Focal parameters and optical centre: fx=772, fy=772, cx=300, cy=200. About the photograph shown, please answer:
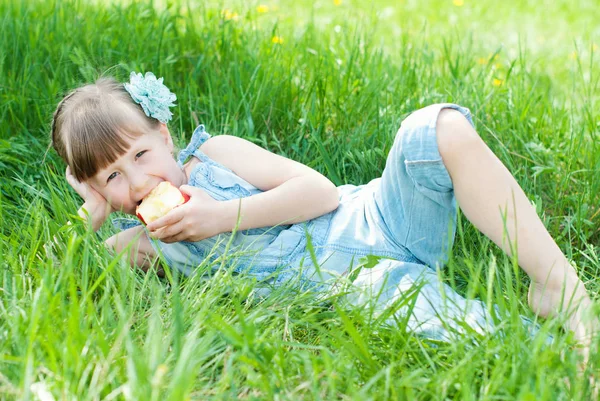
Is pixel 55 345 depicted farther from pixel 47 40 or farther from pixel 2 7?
pixel 2 7

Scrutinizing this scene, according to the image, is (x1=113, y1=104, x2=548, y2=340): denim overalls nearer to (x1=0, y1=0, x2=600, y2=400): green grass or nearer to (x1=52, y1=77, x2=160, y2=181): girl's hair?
(x1=0, y1=0, x2=600, y2=400): green grass

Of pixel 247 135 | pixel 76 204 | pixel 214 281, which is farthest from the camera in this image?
pixel 247 135

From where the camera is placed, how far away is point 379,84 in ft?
9.30

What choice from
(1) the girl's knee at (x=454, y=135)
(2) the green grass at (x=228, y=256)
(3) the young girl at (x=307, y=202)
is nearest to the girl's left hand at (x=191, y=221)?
(3) the young girl at (x=307, y=202)

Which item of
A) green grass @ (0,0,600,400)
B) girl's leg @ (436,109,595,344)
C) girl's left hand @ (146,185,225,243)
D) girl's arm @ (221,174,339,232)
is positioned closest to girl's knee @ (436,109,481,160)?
girl's leg @ (436,109,595,344)

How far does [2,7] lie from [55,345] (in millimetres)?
2271

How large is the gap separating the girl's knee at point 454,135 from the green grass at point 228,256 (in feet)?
0.94

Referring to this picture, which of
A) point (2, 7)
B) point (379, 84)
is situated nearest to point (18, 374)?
point (379, 84)

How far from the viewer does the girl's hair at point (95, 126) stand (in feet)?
6.39

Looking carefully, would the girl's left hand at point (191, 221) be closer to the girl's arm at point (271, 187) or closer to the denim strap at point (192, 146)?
the girl's arm at point (271, 187)

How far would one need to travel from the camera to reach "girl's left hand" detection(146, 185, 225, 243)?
192 cm

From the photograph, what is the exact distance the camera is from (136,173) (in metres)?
1.97

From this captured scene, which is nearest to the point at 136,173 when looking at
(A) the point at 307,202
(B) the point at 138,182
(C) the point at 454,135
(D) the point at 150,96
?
(B) the point at 138,182

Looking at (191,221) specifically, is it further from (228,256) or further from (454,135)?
(454,135)
